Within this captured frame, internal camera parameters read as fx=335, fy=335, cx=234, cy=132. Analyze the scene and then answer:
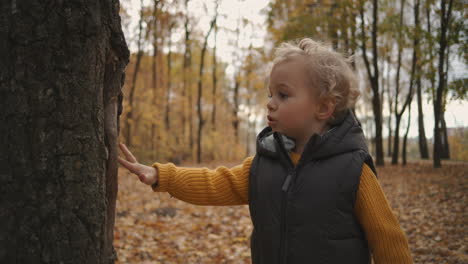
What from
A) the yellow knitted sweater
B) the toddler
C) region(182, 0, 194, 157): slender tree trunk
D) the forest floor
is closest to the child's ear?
the toddler

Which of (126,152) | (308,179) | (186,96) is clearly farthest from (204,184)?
(186,96)

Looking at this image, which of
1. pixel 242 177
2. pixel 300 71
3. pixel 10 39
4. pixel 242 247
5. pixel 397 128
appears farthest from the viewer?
pixel 397 128

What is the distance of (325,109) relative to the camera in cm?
198

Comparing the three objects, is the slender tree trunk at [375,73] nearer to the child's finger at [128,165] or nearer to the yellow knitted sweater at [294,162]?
the yellow knitted sweater at [294,162]

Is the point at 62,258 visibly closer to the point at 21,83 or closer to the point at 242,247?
the point at 21,83

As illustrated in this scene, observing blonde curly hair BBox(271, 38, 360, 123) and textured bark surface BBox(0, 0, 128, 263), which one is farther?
blonde curly hair BBox(271, 38, 360, 123)

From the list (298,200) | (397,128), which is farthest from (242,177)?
(397,128)

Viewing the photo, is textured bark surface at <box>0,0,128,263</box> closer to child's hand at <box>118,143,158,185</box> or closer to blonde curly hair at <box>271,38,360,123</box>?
child's hand at <box>118,143,158,185</box>

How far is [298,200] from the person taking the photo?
1767 millimetres

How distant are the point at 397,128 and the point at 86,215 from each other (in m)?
14.6

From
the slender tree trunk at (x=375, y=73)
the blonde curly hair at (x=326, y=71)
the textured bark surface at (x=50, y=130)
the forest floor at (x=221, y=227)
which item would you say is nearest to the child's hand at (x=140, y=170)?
the textured bark surface at (x=50, y=130)

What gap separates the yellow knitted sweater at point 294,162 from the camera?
1.73 m

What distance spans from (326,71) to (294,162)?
1.83 feet

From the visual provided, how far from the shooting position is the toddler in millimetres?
1730
